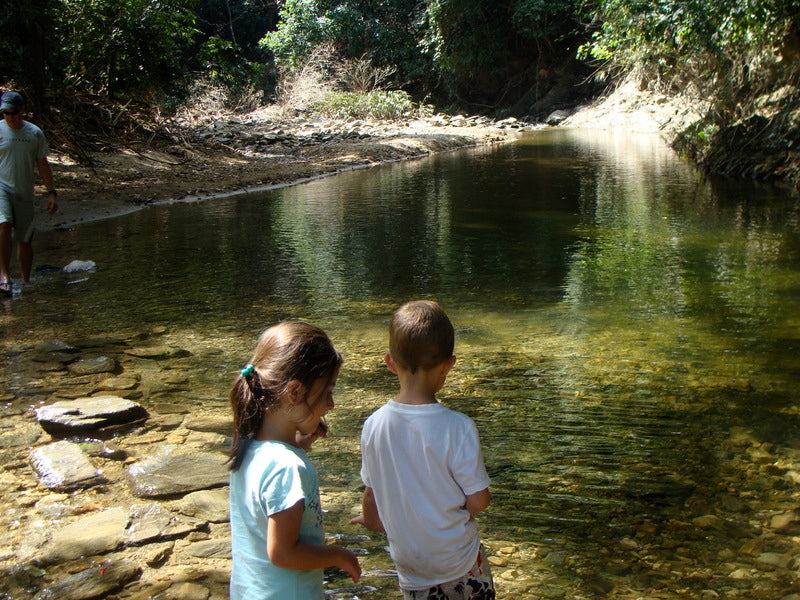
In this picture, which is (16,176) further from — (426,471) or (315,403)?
(426,471)

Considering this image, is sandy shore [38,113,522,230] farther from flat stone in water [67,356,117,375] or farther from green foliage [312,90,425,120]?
flat stone in water [67,356,117,375]

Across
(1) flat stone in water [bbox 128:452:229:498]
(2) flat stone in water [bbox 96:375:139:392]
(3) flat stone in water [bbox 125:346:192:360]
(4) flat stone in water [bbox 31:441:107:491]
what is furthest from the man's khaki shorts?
(1) flat stone in water [bbox 128:452:229:498]

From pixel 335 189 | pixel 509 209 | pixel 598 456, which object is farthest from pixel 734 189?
pixel 598 456

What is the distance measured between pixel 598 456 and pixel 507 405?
0.76 metres

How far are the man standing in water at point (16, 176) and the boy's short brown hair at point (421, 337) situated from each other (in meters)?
5.83

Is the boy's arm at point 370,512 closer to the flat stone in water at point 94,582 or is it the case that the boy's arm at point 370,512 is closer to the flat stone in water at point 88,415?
the flat stone in water at point 94,582

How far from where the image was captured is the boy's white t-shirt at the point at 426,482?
6.94ft

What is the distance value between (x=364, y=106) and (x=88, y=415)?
89.4ft

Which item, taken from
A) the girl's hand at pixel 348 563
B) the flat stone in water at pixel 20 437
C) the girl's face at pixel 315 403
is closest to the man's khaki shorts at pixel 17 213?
the flat stone in water at pixel 20 437

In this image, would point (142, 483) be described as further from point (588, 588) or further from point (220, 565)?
point (588, 588)

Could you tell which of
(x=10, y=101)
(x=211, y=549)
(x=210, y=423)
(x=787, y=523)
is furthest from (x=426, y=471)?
(x=10, y=101)

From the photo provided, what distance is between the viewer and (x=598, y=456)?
12.8 feet

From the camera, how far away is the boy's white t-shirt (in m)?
2.12

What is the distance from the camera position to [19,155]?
7016 mm
